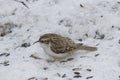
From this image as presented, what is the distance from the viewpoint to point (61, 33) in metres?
6.55

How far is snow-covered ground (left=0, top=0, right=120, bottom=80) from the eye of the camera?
573cm

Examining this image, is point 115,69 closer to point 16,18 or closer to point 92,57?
point 92,57

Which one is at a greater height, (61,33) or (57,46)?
(61,33)

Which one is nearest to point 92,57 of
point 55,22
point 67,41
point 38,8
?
point 67,41

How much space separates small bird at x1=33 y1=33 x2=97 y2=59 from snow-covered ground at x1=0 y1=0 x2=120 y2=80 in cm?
11

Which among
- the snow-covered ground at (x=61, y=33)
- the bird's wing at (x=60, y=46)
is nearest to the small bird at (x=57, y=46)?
the bird's wing at (x=60, y=46)

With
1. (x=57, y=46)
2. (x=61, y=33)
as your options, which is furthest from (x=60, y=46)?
(x=61, y=33)

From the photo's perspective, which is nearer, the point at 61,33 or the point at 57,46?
the point at 57,46

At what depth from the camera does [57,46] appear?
6.00 m

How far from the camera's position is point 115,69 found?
561 cm

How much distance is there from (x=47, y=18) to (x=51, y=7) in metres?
0.24

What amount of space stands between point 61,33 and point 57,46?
0.58 m

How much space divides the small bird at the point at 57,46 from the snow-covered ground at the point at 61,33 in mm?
105

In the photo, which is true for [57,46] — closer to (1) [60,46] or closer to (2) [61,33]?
(1) [60,46]
